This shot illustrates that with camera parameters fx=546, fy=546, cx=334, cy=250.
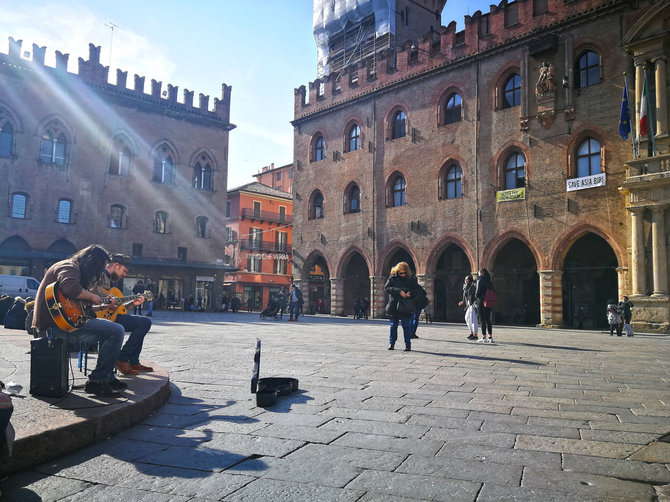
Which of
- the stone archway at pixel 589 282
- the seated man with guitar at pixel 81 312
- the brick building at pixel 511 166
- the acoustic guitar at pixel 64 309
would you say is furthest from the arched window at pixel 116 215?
the acoustic guitar at pixel 64 309

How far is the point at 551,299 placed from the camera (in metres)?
23.1

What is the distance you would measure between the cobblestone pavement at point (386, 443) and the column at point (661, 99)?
15868mm

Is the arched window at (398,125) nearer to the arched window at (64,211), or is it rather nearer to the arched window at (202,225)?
the arched window at (202,225)

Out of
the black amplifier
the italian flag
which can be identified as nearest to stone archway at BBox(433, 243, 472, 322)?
the italian flag

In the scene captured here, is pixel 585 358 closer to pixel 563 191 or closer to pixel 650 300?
pixel 650 300

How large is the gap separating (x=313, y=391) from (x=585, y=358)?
19.6 ft

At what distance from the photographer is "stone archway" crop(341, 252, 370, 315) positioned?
32.9 meters

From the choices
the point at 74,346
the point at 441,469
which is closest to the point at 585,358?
the point at 441,469

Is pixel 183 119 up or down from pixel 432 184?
up

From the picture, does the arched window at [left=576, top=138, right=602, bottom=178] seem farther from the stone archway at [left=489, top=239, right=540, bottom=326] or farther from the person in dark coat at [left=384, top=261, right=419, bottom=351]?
the person in dark coat at [left=384, top=261, right=419, bottom=351]

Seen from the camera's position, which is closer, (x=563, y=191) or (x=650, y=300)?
(x=650, y=300)

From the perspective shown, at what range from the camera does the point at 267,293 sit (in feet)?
173

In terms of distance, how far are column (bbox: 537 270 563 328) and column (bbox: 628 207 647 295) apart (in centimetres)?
364

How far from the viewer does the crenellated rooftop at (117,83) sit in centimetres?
3109
